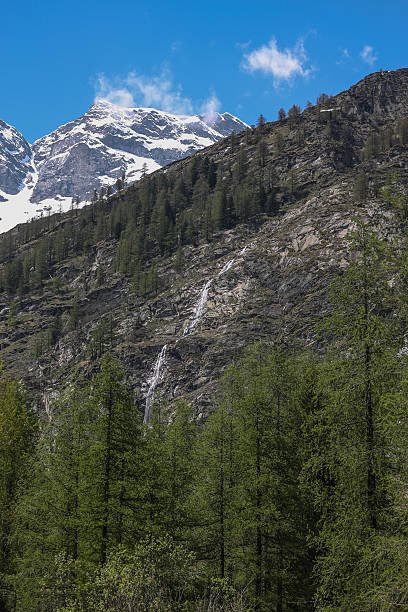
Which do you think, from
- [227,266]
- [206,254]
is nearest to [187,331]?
[227,266]

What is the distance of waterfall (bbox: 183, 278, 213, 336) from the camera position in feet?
273

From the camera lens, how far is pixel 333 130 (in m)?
136

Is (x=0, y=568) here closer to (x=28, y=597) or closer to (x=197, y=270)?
(x=28, y=597)

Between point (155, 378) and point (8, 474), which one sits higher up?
point (155, 378)

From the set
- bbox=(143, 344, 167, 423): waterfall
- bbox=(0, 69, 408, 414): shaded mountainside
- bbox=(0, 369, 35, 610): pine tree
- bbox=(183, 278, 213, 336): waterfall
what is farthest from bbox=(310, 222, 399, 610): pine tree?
bbox=(183, 278, 213, 336): waterfall

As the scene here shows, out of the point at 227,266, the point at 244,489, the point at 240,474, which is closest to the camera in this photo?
the point at 244,489

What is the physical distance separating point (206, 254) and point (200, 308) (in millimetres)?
23151

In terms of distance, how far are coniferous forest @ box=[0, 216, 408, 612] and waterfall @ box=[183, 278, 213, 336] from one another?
172ft

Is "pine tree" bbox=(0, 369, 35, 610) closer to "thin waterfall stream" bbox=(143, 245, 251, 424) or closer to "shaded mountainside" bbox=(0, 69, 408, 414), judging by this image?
"shaded mountainside" bbox=(0, 69, 408, 414)

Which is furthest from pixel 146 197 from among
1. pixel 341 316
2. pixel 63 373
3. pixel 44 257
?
pixel 341 316

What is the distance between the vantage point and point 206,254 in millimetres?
106438

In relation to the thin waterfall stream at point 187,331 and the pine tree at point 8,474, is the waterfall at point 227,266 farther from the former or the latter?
the pine tree at point 8,474

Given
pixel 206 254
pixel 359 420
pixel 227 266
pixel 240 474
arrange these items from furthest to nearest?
1. pixel 206 254
2. pixel 227 266
3. pixel 240 474
4. pixel 359 420

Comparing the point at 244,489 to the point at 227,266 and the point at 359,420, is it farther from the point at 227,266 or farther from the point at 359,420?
the point at 227,266
